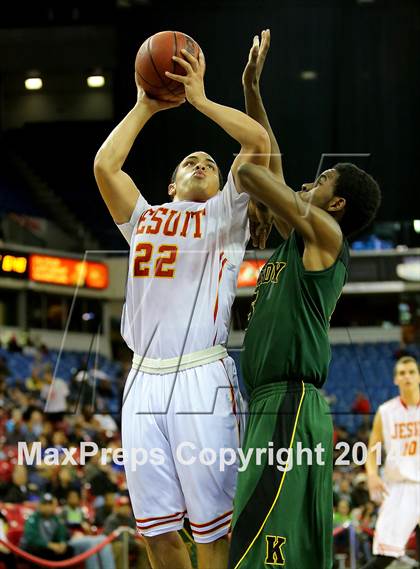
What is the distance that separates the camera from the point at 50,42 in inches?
212

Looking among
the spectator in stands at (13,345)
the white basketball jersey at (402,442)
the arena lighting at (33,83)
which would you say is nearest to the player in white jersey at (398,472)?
the white basketball jersey at (402,442)

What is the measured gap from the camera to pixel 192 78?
371 centimetres

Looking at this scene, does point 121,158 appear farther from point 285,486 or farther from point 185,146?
point 285,486

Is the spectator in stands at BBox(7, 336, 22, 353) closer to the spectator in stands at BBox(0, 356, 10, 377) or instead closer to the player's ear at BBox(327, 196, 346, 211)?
the spectator in stands at BBox(0, 356, 10, 377)

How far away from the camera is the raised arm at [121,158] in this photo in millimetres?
3873

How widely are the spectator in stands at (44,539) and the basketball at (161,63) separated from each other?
12.2ft

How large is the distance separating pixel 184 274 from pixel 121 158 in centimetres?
46

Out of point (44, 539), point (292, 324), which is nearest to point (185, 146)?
point (292, 324)

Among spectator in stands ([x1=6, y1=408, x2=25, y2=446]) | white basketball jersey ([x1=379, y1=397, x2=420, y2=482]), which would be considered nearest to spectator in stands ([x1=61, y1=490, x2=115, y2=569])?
spectator in stands ([x1=6, y1=408, x2=25, y2=446])

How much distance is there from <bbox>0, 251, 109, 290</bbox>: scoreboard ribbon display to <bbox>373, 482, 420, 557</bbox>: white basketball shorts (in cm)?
231

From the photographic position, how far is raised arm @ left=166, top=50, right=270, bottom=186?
145 inches

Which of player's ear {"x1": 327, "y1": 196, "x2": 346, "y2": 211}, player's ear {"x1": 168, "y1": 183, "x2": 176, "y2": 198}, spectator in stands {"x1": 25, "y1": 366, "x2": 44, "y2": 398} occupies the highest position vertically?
player's ear {"x1": 168, "y1": 183, "x2": 176, "y2": 198}

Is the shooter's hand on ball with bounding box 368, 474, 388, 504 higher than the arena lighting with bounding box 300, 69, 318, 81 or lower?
lower

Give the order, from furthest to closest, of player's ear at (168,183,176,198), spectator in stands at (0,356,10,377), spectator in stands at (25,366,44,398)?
spectator in stands at (0,356,10,377)
spectator in stands at (25,366,44,398)
player's ear at (168,183,176,198)
